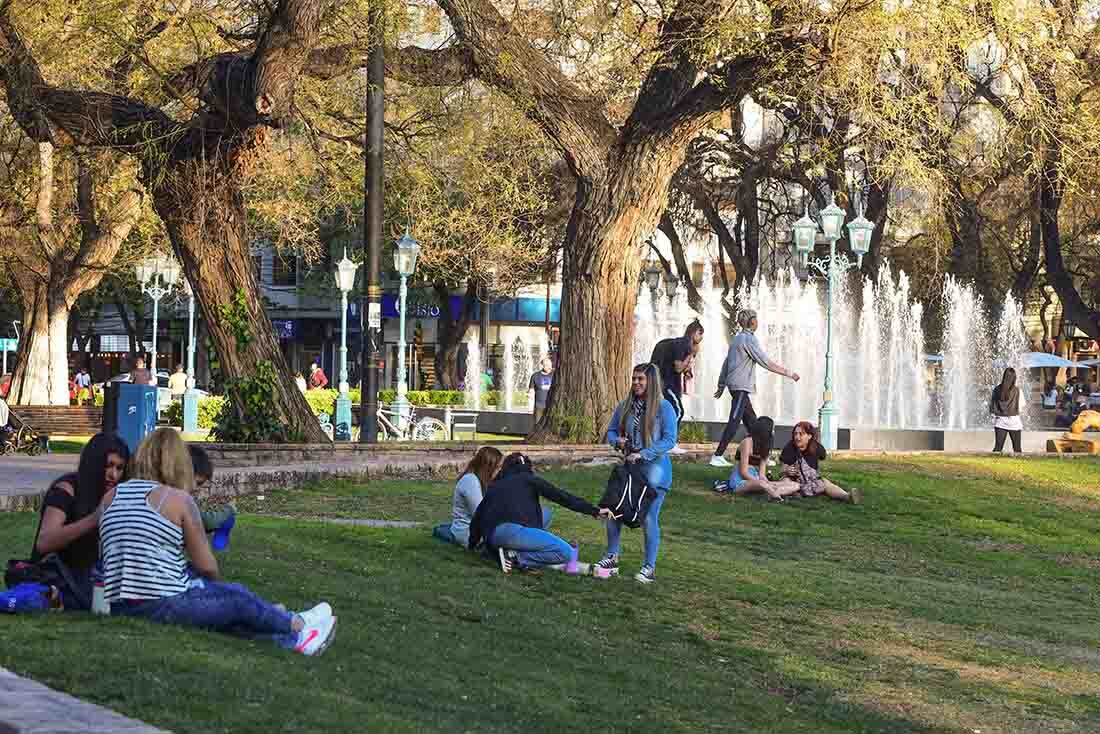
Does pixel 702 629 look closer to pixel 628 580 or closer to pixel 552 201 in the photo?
pixel 628 580

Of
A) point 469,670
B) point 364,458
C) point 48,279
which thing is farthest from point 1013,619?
point 48,279

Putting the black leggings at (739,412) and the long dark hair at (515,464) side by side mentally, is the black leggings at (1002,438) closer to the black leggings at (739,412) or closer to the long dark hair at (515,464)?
the black leggings at (739,412)

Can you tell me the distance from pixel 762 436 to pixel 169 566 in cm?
1207

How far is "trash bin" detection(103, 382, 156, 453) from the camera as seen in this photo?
20587 mm

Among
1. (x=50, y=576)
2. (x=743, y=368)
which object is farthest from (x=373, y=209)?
(x=50, y=576)

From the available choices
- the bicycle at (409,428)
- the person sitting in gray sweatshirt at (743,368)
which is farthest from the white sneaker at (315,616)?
the bicycle at (409,428)

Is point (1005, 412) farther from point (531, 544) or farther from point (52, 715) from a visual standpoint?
point (52, 715)

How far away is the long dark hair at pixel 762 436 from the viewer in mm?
19953

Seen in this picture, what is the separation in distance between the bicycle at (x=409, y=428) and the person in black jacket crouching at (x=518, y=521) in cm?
1924

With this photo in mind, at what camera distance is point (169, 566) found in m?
8.57

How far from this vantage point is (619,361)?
24.1m

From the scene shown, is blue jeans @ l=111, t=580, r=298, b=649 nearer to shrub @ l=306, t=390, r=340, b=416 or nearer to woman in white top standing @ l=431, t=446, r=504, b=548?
woman in white top standing @ l=431, t=446, r=504, b=548

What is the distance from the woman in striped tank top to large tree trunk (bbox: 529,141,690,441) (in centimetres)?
1516

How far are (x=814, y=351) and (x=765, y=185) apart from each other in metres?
5.59
